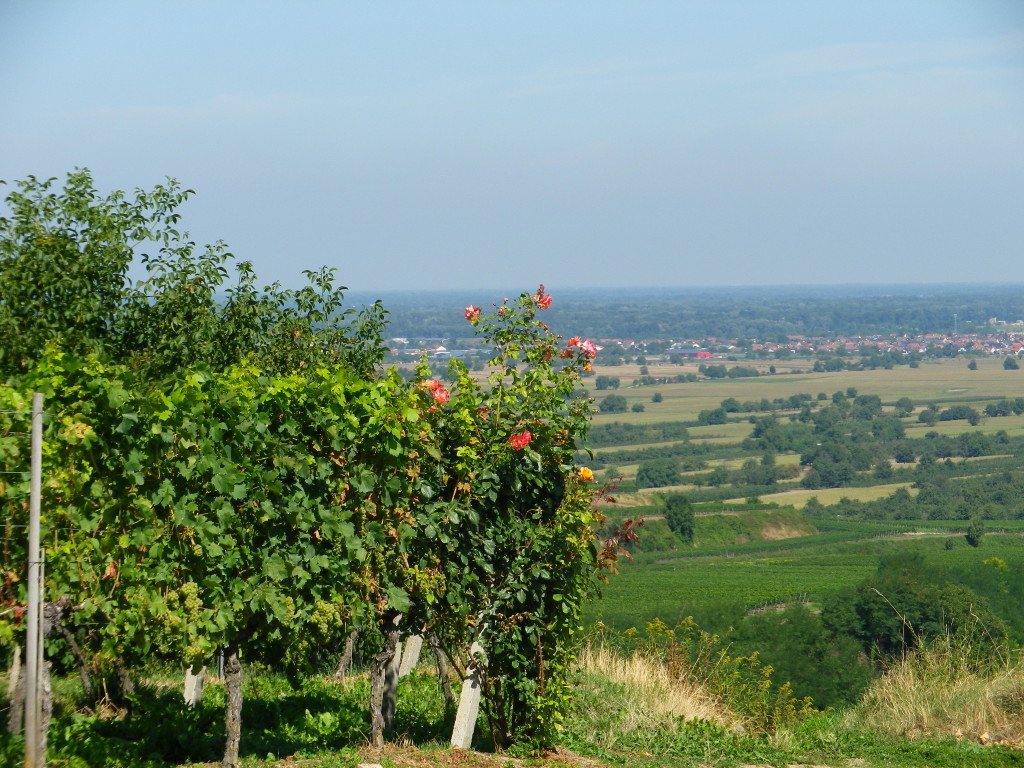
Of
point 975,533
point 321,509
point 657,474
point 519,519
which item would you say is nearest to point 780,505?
point 657,474

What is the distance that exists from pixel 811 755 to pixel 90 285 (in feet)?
20.9

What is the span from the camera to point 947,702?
7852 mm

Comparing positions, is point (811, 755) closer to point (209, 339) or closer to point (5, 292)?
point (209, 339)

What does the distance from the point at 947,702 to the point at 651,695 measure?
7.43 feet

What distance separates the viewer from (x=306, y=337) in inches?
389

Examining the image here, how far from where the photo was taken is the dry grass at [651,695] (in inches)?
289

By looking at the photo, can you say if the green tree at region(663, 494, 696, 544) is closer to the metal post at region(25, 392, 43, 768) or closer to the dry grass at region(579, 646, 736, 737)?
the dry grass at region(579, 646, 736, 737)

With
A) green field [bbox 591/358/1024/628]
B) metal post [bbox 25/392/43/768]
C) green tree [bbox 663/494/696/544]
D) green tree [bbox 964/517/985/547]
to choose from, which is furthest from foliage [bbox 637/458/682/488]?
metal post [bbox 25/392/43/768]

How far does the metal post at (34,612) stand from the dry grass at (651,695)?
149 inches

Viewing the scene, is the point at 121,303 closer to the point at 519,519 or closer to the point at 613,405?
the point at 519,519

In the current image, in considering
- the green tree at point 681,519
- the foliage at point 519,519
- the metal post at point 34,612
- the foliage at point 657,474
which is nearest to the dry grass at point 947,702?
the foliage at point 519,519

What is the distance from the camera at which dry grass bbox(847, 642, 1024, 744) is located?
750 cm

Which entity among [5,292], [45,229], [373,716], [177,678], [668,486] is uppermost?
[45,229]

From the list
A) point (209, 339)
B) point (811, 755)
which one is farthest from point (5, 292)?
point (811, 755)
